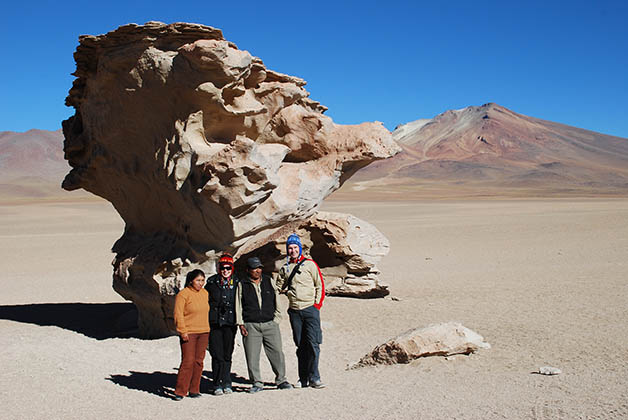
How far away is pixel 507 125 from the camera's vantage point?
560ft

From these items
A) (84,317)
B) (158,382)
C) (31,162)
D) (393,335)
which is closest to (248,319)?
(158,382)

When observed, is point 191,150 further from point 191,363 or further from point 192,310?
point 191,363

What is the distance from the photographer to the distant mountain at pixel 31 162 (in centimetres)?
11512

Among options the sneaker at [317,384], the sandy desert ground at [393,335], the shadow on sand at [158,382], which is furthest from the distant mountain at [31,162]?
the sneaker at [317,384]

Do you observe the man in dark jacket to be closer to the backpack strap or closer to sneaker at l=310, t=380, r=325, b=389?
the backpack strap

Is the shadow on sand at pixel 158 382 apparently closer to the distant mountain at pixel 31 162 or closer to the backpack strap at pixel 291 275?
the backpack strap at pixel 291 275

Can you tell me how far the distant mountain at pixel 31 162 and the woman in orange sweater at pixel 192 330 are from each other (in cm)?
10881

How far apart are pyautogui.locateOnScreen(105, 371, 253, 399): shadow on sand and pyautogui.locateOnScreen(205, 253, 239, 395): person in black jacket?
10.1 inches

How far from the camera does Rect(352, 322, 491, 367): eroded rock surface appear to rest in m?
7.38

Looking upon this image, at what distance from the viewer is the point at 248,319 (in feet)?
21.2

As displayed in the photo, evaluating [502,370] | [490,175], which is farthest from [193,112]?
[490,175]

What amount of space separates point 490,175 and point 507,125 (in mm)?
56330

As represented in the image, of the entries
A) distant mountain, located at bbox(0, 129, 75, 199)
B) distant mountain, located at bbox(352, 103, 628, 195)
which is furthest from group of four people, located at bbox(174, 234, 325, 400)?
distant mountain, located at bbox(0, 129, 75, 199)

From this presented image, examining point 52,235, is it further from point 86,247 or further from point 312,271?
point 312,271
